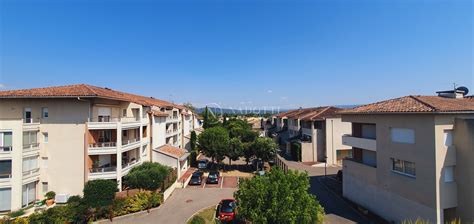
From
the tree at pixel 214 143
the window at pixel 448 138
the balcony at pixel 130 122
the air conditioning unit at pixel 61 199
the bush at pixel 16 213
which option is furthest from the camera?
the tree at pixel 214 143

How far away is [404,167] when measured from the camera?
20188 mm

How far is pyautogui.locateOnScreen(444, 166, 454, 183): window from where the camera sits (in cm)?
1775

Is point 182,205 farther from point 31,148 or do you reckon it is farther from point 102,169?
point 31,148

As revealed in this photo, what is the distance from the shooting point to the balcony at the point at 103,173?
26.0 m

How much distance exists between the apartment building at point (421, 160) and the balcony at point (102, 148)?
24.6 metres

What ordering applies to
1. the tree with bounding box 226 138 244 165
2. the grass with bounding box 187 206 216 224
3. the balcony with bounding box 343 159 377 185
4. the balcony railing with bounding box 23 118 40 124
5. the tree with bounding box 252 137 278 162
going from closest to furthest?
the grass with bounding box 187 206 216 224, the balcony with bounding box 343 159 377 185, the balcony railing with bounding box 23 118 40 124, the tree with bounding box 252 137 278 162, the tree with bounding box 226 138 244 165

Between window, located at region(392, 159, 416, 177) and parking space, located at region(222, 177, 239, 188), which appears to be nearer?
window, located at region(392, 159, 416, 177)

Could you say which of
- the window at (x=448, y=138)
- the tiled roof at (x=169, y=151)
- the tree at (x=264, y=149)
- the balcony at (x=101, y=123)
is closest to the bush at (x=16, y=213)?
the balcony at (x=101, y=123)

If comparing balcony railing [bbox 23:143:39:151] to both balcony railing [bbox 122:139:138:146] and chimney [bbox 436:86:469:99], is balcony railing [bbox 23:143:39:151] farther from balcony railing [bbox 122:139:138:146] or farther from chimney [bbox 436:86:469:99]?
Answer: chimney [bbox 436:86:469:99]

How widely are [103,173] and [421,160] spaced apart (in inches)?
1077

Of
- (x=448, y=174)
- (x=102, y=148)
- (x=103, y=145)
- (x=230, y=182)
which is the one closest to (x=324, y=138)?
(x=230, y=182)

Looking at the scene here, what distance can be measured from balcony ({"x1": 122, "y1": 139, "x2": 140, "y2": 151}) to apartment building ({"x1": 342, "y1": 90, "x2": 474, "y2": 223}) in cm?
2434

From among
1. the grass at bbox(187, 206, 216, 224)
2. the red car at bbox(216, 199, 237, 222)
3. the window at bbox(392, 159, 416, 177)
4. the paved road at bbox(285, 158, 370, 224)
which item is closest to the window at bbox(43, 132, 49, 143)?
the grass at bbox(187, 206, 216, 224)

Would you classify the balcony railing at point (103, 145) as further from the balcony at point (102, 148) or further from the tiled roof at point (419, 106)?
the tiled roof at point (419, 106)
